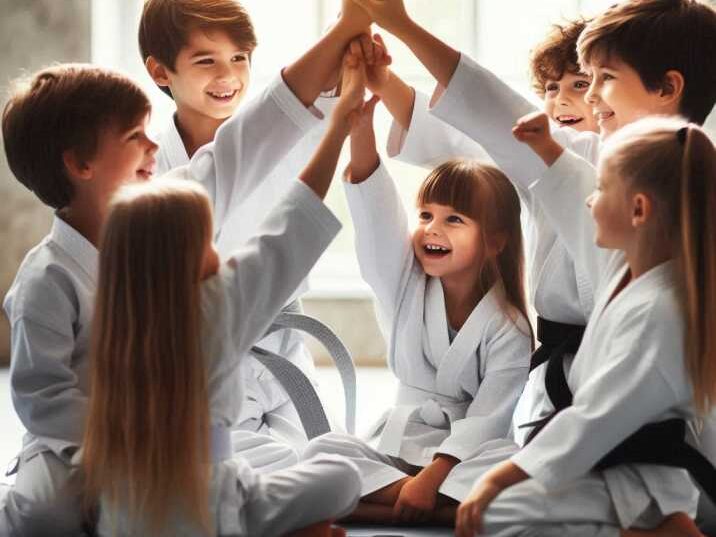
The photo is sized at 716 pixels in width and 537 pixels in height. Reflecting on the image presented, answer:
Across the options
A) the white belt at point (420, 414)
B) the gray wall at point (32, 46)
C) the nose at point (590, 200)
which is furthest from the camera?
the gray wall at point (32, 46)

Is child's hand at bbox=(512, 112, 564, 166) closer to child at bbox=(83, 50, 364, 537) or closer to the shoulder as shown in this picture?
child at bbox=(83, 50, 364, 537)

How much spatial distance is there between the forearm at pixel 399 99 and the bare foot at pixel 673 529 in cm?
104

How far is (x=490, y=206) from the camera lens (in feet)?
8.43

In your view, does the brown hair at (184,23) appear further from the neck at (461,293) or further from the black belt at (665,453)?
the black belt at (665,453)

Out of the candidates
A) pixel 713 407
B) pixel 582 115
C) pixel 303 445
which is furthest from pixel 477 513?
pixel 582 115

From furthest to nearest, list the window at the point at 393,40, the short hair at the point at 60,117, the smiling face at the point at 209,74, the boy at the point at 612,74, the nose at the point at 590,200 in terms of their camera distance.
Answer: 1. the window at the point at 393,40
2. the smiling face at the point at 209,74
3. the boy at the point at 612,74
4. the short hair at the point at 60,117
5. the nose at the point at 590,200

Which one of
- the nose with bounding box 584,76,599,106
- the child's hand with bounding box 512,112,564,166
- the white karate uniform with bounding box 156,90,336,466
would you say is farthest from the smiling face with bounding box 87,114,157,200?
the nose with bounding box 584,76,599,106

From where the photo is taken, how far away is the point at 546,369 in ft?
7.80

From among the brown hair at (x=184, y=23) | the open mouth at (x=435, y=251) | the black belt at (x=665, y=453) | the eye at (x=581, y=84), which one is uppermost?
the brown hair at (x=184, y=23)

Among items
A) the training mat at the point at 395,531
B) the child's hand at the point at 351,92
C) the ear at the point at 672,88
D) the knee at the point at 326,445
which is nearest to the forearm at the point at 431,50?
the child's hand at the point at 351,92

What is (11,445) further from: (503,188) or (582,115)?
(582,115)

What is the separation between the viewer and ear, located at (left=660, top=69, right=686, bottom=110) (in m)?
2.43

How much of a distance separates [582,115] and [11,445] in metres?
1.76

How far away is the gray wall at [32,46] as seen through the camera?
13.8 ft
